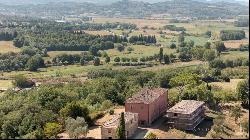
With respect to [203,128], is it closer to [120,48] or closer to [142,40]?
[120,48]

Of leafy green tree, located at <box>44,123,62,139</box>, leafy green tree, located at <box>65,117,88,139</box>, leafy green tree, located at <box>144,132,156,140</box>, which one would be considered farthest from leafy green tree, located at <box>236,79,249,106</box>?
leafy green tree, located at <box>44,123,62,139</box>

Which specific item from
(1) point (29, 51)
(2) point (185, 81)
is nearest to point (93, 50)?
(1) point (29, 51)

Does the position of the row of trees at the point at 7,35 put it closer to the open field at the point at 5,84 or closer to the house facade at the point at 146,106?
the open field at the point at 5,84

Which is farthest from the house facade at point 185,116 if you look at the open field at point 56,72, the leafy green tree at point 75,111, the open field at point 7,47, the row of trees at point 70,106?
the open field at point 7,47

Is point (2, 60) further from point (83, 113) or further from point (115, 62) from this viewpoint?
point (83, 113)

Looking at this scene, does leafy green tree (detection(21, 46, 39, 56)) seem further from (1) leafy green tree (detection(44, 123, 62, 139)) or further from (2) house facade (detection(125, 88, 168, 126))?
(1) leafy green tree (detection(44, 123, 62, 139))

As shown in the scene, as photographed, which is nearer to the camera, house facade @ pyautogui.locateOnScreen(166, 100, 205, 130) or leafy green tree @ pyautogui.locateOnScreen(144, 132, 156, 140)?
leafy green tree @ pyautogui.locateOnScreen(144, 132, 156, 140)
